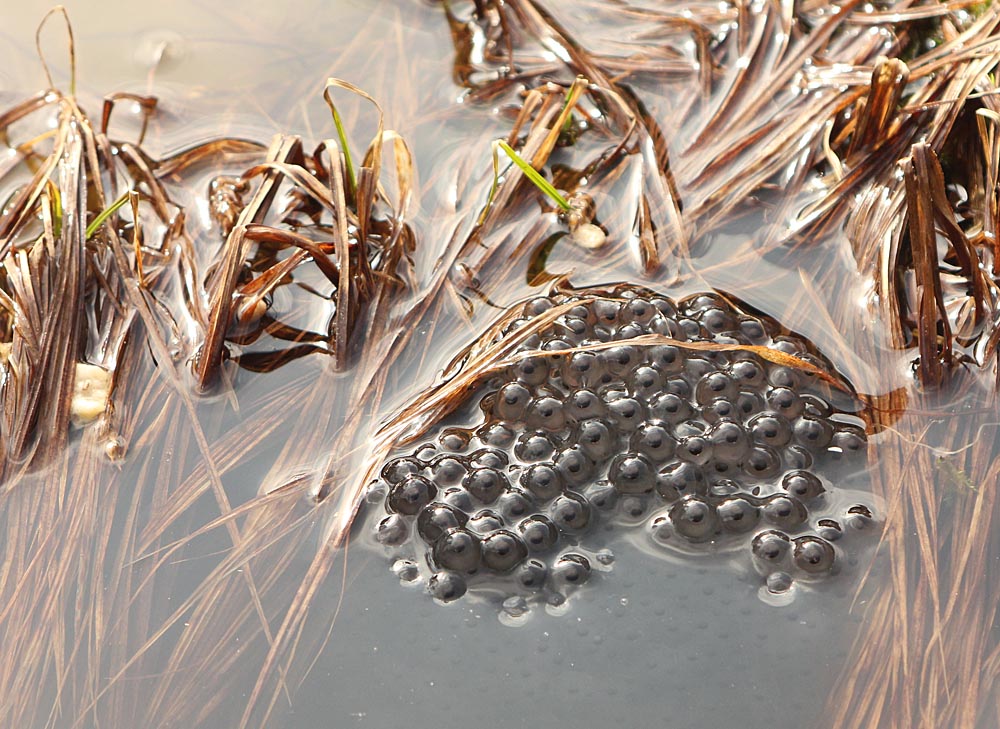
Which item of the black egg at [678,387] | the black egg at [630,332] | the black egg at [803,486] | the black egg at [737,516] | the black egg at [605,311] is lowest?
the black egg at [737,516]

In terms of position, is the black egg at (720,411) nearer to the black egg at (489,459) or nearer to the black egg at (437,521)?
the black egg at (489,459)

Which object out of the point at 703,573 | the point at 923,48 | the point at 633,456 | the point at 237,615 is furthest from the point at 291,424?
the point at 923,48

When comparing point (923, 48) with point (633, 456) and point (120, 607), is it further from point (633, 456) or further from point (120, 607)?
point (120, 607)

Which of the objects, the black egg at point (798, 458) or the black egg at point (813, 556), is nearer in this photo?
the black egg at point (813, 556)

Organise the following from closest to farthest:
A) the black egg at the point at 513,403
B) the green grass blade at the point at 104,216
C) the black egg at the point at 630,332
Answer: the black egg at the point at 513,403
the black egg at the point at 630,332
the green grass blade at the point at 104,216

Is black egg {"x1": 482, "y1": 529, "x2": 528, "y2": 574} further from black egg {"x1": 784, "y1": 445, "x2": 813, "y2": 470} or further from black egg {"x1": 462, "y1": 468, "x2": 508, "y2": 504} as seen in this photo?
black egg {"x1": 784, "y1": 445, "x2": 813, "y2": 470}

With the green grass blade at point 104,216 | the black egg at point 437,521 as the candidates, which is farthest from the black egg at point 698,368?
the green grass blade at point 104,216

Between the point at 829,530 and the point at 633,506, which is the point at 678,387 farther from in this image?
the point at 829,530

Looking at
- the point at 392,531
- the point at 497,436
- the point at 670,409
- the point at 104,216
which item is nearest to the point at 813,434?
the point at 670,409
